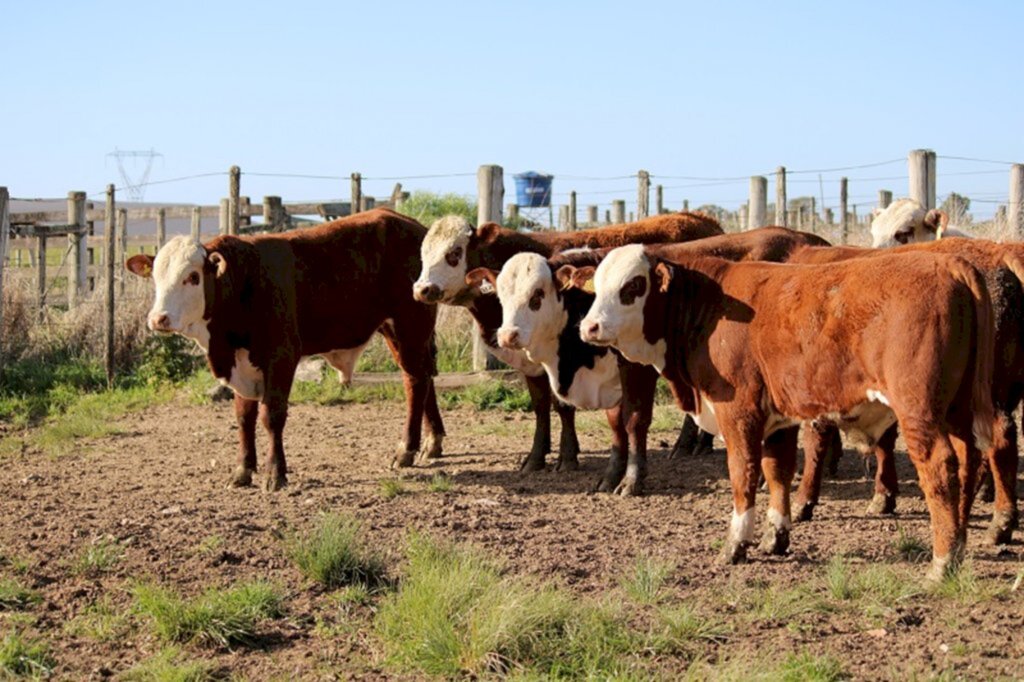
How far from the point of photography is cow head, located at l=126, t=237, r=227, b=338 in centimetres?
970

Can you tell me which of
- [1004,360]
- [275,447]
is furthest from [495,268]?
[1004,360]

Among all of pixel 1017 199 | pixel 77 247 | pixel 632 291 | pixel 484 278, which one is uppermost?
pixel 1017 199

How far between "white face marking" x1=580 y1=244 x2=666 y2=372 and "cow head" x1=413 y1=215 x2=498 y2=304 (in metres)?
2.52

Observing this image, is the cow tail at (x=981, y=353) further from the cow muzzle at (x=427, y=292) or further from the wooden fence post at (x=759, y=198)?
the wooden fence post at (x=759, y=198)

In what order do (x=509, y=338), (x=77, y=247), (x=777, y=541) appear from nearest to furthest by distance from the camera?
(x=777, y=541), (x=509, y=338), (x=77, y=247)

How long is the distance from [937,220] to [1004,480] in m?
4.30

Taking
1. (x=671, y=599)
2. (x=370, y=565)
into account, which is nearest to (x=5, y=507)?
(x=370, y=565)

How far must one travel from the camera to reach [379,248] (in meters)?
11.2

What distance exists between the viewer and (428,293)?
33.2 ft

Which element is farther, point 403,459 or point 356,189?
point 356,189

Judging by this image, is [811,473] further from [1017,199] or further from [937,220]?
[1017,199]

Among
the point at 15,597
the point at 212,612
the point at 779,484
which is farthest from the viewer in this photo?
the point at 779,484

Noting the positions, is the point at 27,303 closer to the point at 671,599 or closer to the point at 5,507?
the point at 5,507

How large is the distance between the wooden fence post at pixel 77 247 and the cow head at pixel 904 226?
1106cm
